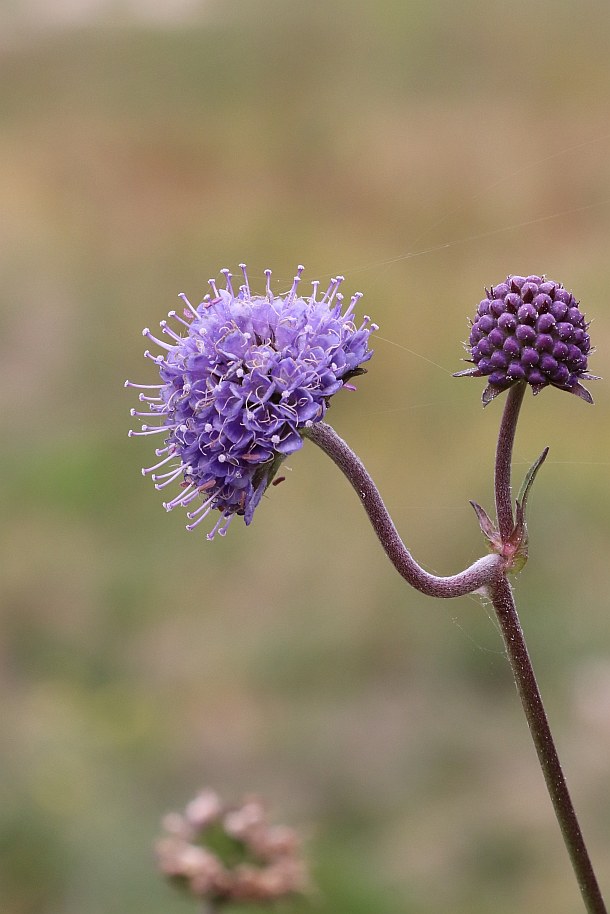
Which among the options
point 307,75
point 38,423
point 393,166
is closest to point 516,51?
point 393,166

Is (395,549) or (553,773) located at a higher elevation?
(395,549)

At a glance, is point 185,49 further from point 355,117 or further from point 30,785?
point 30,785

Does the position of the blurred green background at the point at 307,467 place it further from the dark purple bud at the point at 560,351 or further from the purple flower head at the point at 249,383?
the dark purple bud at the point at 560,351

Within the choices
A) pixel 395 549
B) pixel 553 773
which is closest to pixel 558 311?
pixel 395 549

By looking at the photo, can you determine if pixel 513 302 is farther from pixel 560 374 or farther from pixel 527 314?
pixel 560 374

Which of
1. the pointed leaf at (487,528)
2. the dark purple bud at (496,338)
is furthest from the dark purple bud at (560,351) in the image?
the pointed leaf at (487,528)

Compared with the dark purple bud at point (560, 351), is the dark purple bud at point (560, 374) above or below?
below
